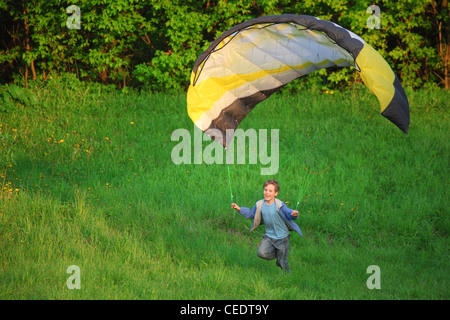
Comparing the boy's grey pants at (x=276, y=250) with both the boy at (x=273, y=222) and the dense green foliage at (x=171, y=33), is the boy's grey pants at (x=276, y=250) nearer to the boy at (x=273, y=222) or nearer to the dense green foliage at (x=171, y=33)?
the boy at (x=273, y=222)

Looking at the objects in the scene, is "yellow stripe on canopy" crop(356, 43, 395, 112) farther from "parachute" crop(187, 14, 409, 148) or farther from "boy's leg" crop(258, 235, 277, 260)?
"boy's leg" crop(258, 235, 277, 260)

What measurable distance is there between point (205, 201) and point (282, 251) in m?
2.99

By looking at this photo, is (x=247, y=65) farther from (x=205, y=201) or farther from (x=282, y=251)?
(x=282, y=251)

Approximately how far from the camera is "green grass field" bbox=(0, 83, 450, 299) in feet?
23.7

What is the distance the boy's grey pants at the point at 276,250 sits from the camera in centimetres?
746

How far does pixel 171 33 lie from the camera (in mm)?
14945

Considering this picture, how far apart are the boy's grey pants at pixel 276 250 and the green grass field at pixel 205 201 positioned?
9.8 inches

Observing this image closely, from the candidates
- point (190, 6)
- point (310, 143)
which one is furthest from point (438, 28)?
point (190, 6)

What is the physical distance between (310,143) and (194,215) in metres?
4.00

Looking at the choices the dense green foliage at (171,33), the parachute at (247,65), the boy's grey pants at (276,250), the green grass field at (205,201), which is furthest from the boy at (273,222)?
the dense green foliage at (171,33)

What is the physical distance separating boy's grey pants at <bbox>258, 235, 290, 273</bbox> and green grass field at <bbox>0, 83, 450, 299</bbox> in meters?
0.25

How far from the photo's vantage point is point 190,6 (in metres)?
15.7

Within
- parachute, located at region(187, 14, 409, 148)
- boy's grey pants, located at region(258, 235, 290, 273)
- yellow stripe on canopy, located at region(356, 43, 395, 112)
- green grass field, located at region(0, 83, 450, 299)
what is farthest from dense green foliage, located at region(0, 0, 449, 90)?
boy's grey pants, located at region(258, 235, 290, 273)

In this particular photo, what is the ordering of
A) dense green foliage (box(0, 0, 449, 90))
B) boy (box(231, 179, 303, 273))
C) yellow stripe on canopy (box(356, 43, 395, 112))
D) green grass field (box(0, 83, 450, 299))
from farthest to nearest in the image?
dense green foliage (box(0, 0, 449, 90)), boy (box(231, 179, 303, 273)), green grass field (box(0, 83, 450, 299)), yellow stripe on canopy (box(356, 43, 395, 112))
